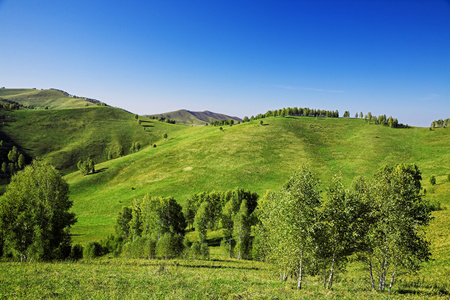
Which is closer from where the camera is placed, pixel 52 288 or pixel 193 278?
pixel 52 288

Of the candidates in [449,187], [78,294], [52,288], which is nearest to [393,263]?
[78,294]

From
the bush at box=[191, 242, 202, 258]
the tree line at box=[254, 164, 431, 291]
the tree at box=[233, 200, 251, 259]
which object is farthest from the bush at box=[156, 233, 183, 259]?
the tree line at box=[254, 164, 431, 291]

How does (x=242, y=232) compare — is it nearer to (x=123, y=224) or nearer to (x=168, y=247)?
(x=168, y=247)

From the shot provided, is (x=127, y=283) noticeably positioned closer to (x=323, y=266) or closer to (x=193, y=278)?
(x=193, y=278)

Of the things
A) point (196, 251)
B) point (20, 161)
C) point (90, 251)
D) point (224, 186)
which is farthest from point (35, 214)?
point (20, 161)

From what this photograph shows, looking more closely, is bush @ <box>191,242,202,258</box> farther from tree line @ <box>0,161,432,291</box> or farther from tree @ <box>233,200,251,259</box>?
tree line @ <box>0,161,432,291</box>

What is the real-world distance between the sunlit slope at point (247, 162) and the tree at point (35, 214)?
54.7 m

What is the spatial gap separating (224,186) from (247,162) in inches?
1071

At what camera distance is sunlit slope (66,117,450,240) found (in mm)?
107750

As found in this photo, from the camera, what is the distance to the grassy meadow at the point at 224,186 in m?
18.7

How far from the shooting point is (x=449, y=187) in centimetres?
7250

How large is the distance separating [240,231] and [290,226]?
37799 millimetres

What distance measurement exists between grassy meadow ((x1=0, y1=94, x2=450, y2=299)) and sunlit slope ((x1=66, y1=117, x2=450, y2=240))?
0.59 m

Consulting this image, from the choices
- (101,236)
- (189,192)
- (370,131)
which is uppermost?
(370,131)
